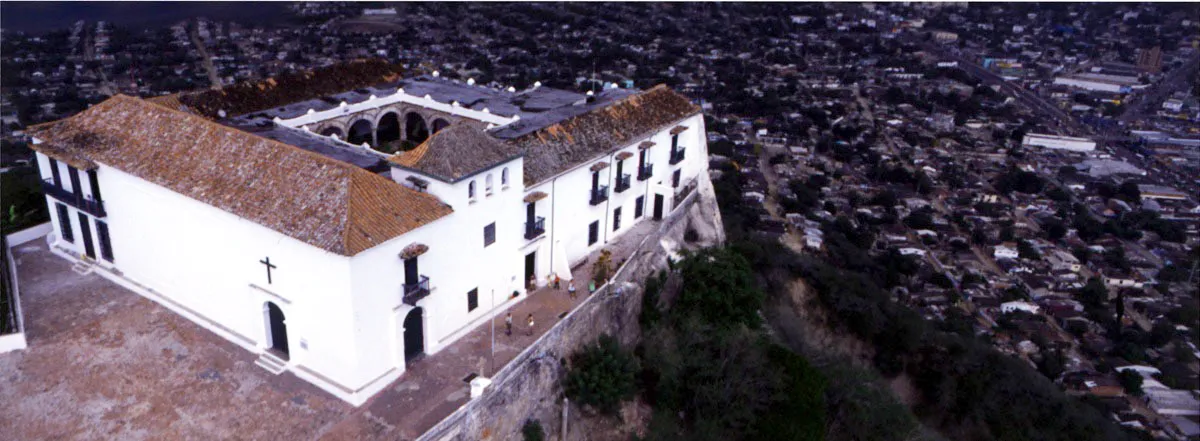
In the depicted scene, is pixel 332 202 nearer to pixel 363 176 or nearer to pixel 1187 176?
pixel 363 176

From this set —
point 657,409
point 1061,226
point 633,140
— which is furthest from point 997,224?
point 657,409

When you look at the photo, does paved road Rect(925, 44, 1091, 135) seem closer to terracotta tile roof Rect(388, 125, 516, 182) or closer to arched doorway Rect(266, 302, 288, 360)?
terracotta tile roof Rect(388, 125, 516, 182)

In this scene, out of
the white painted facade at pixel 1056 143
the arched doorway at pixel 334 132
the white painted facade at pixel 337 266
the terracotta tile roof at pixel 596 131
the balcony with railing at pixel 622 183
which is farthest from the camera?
the white painted facade at pixel 1056 143

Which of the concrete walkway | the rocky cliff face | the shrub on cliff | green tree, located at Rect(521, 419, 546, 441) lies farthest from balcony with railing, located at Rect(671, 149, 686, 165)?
green tree, located at Rect(521, 419, 546, 441)

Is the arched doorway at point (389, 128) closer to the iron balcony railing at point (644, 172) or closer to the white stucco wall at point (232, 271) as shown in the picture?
the iron balcony railing at point (644, 172)

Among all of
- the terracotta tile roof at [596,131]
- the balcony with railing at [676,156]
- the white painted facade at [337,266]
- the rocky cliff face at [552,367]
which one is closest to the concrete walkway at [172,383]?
the white painted facade at [337,266]
